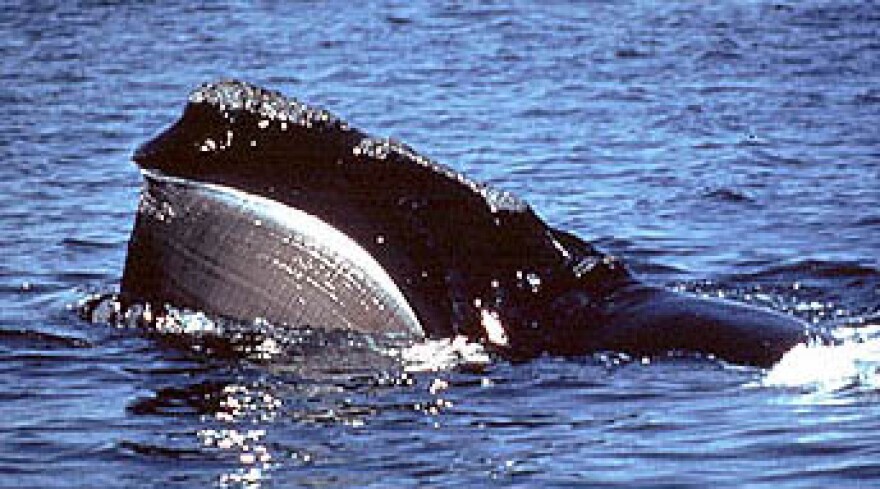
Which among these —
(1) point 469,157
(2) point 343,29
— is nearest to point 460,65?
(2) point 343,29

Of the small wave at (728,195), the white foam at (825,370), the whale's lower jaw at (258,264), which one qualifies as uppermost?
the whale's lower jaw at (258,264)

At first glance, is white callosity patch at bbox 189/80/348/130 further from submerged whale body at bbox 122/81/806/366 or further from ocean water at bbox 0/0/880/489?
ocean water at bbox 0/0/880/489

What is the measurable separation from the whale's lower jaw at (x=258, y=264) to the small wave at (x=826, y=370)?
1677mm

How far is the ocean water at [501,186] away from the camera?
27.5 ft

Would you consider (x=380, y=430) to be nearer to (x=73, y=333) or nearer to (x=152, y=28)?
(x=73, y=333)

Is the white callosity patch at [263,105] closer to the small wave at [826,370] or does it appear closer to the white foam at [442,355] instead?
the white foam at [442,355]

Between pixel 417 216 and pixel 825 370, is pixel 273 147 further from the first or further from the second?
pixel 825 370

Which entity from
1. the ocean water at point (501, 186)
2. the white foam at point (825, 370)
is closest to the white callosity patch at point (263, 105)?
the ocean water at point (501, 186)

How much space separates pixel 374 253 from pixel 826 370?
2104 millimetres

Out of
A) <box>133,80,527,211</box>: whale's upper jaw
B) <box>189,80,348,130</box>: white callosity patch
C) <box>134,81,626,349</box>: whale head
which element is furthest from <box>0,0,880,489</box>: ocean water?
<box>189,80,348,130</box>: white callosity patch

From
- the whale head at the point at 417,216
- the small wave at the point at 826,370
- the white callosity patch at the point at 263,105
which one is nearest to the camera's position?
the small wave at the point at 826,370

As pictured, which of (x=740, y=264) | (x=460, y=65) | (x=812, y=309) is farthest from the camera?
(x=460, y=65)

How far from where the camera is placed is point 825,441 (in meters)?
8.29

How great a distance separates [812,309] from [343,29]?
59.5ft
